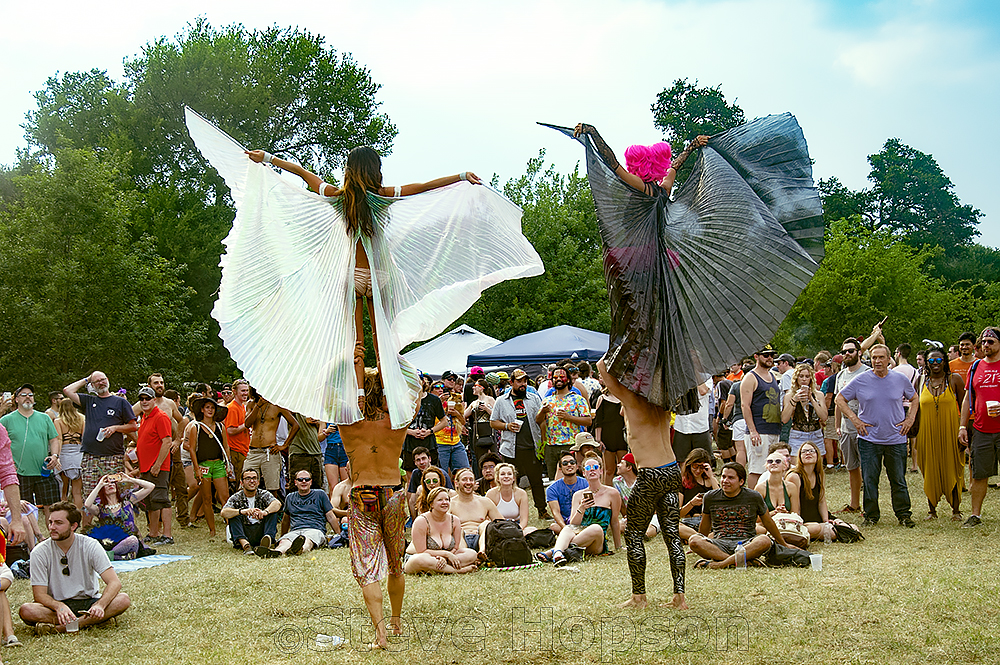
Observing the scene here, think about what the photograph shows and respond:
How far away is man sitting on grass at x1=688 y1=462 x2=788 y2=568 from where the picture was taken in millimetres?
6918

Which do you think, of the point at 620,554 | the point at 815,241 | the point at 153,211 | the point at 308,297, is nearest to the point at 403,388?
the point at 308,297

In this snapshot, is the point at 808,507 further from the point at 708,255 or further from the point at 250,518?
the point at 250,518

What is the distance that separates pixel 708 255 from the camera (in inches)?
197

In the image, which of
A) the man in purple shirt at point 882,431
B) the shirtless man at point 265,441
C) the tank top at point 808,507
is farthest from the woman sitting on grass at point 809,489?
the shirtless man at point 265,441

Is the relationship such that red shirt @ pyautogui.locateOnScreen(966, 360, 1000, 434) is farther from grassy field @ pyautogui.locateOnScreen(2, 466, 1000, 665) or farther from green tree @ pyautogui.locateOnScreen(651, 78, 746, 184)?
green tree @ pyautogui.locateOnScreen(651, 78, 746, 184)

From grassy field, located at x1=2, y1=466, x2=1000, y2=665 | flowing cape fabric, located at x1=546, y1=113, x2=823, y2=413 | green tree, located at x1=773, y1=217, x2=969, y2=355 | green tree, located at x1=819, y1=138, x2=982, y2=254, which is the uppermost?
green tree, located at x1=819, y1=138, x2=982, y2=254

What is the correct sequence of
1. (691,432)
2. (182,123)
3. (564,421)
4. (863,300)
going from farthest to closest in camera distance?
(182,123), (863,300), (564,421), (691,432)

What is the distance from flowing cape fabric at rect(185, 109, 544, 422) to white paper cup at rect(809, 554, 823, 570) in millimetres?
3366

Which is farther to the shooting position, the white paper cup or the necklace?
the necklace

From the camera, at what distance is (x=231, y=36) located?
34375mm

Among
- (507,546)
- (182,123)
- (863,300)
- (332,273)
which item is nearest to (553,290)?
(863,300)

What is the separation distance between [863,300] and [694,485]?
22.9 m

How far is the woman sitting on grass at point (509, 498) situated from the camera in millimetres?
8898

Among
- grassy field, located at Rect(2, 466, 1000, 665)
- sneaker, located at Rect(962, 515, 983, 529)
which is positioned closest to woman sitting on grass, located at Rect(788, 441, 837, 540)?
grassy field, located at Rect(2, 466, 1000, 665)
